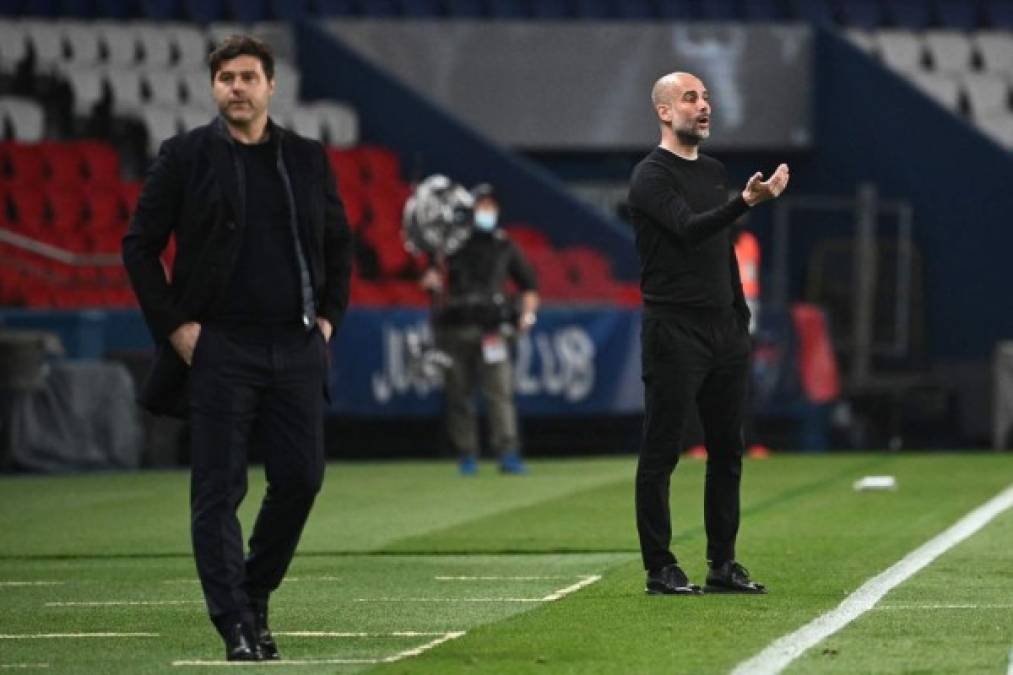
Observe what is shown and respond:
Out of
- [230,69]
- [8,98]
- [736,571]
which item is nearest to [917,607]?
[736,571]

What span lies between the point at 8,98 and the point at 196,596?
1584cm

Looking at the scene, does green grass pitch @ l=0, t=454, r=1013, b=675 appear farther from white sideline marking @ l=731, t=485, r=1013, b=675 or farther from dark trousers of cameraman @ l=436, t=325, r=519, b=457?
dark trousers of cameraman @ l=436, t=325, r=519, b=457

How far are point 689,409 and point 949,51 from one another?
20.5 meters

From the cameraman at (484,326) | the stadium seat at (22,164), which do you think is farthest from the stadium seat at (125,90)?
the cameraman at (484,326)

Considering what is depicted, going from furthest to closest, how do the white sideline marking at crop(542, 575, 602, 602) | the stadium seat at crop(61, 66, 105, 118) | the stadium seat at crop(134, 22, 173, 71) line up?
1. the stadium seat at crop(134, 22, 173, 71)
2. the stadium seat at crop(61, 66, 105, 118)
3. the white sideline marking at crop(542, 575, 602, 602)

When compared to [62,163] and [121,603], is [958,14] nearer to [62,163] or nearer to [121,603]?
[62,163]

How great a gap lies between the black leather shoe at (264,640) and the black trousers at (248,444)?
0.08 metres

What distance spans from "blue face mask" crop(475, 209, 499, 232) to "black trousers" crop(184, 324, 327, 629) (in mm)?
11727

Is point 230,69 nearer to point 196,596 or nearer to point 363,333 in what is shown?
point 196,596

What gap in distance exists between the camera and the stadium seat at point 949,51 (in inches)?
1176

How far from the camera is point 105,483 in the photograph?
1934 cm

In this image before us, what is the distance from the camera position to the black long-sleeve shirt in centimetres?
1016

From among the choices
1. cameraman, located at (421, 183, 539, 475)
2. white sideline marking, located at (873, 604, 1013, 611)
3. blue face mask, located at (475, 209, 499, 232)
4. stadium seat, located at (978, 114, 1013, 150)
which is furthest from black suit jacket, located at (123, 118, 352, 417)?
stadium seat, located at (978, 114, 1013, 150)

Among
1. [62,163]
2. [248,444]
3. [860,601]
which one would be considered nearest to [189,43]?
[62,163]
